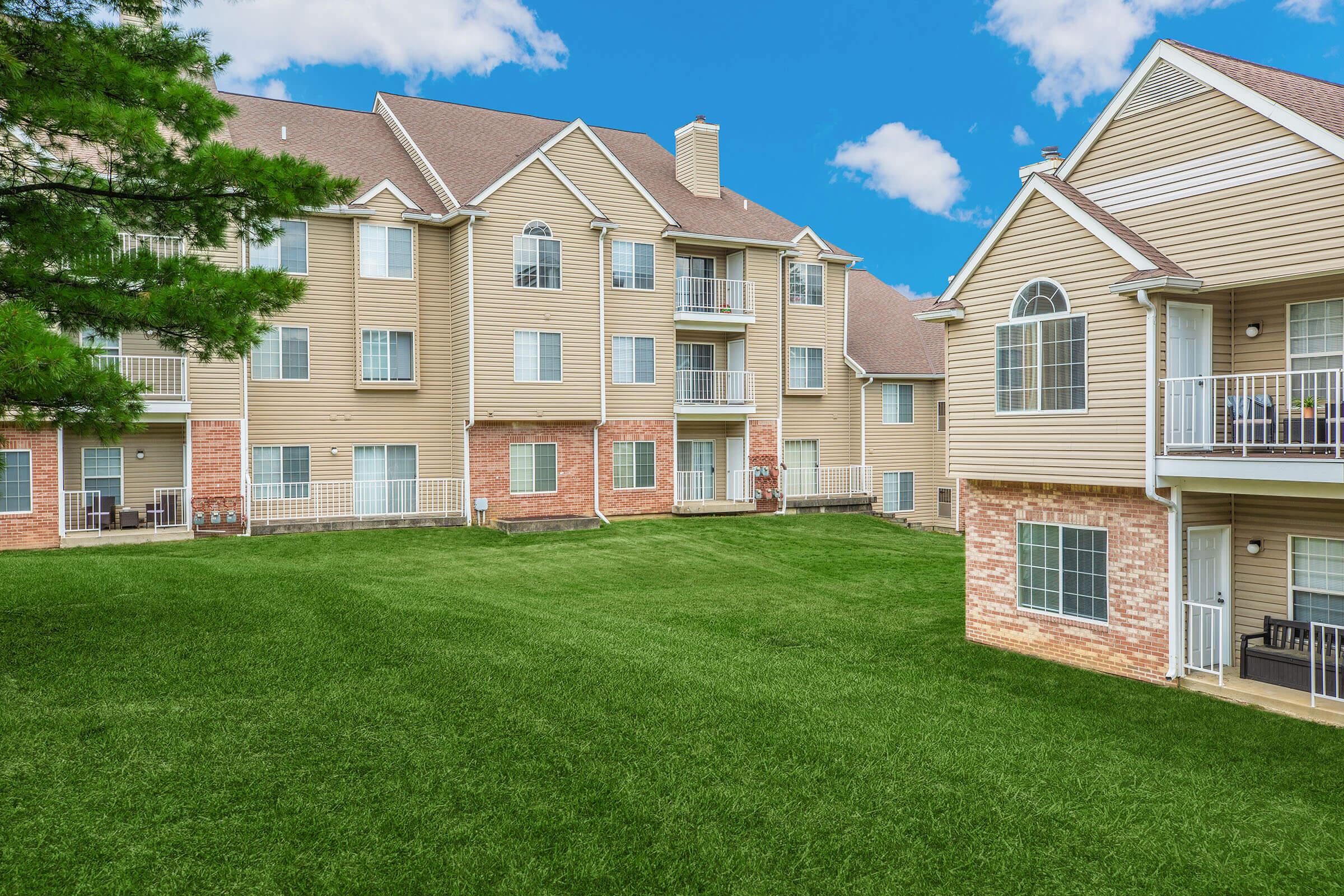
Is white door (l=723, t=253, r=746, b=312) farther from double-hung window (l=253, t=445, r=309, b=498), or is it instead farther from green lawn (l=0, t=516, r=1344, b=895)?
green lawn (l=0, t=516, r=1344, b=895)

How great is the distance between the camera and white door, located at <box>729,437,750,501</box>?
30.6 meters

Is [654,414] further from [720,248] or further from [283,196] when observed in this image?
[283,196]

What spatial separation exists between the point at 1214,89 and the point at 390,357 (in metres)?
20.3

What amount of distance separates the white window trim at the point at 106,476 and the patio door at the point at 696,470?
1534 centimetres

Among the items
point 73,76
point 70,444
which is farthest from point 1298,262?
point 70,444

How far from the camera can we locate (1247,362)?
12.0 metres

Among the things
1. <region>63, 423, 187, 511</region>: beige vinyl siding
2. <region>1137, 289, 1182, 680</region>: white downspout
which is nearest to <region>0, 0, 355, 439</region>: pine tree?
<region>1137, 289, 1182, 680</region>: white downspout

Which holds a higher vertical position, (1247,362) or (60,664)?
(1247,362)

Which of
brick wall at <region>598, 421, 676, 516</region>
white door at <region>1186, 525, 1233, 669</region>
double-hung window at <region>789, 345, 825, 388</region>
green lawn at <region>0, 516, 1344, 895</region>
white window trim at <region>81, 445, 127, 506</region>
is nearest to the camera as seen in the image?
green lawn at <region>0, 516, 1344, 895</region>

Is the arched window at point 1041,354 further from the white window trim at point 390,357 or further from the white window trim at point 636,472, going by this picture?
the white window trim at point 390,357

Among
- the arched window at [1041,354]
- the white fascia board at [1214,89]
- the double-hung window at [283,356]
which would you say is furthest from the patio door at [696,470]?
the white fascia board at [1214,89]

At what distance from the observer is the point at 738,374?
30.5m

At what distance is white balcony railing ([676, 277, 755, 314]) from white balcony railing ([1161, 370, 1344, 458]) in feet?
62.4

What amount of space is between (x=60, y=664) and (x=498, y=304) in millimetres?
16754
